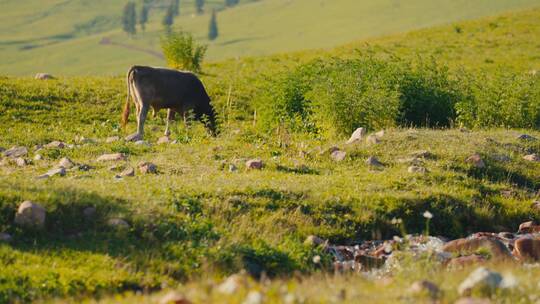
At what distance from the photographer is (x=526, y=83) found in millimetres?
19859

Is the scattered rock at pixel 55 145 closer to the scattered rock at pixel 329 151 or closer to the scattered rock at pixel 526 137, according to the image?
the scattered rock at pixel 329 151

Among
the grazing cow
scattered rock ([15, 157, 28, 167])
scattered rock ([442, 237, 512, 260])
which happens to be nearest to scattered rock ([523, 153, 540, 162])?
scattered rock ([442, 237, 512, 260])

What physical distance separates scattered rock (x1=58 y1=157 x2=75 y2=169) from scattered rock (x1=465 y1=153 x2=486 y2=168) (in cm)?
774

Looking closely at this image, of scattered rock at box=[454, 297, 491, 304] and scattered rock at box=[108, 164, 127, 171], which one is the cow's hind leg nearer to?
scattered rock at box=[108, 164, 127, 171]

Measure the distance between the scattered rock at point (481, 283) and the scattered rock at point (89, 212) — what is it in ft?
17.1

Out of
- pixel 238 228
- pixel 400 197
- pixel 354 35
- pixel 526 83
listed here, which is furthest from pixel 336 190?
pixel 354 35

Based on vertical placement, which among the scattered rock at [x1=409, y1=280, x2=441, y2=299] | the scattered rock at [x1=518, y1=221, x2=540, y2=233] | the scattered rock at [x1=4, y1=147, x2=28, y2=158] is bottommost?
the scattered rock at [x1=518, y1=221, x2=540, y2=233]

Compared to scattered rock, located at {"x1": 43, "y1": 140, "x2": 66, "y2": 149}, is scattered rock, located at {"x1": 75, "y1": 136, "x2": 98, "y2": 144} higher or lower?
scattered rock, located at {"x1": 43, "y1": 140, "x2": 66, "y2": 149}

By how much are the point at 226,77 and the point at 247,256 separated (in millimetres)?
19274

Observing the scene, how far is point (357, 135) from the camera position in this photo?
54.6 feet

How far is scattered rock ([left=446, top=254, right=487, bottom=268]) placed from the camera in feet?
31.1

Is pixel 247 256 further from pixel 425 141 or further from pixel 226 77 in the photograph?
pixel 226 77

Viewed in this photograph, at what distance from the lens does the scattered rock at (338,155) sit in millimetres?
14988

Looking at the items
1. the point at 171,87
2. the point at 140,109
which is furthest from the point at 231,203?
the point at 171,87
